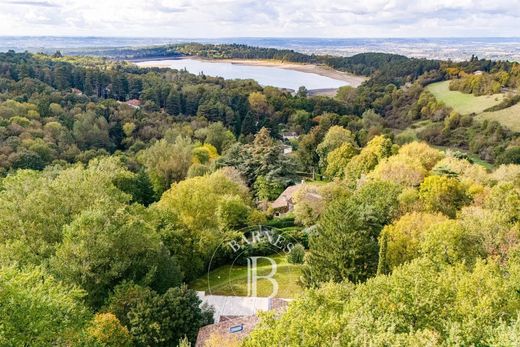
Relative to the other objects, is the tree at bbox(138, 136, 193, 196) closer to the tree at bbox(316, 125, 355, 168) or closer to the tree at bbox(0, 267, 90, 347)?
the tree at bbox(316, 125, 355, 168)

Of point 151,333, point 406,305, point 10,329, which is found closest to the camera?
point 10,329

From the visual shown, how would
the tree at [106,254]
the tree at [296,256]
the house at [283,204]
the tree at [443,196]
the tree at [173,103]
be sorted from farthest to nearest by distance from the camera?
the tree at [173,103] < the house at [283,204] < the tree at [443,196] < the tree at [296,256] < the tree at [106,254]

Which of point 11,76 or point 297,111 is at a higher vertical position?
point 11,76

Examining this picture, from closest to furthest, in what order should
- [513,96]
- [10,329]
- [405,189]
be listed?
[10,329] < [405,189] < [513,96]

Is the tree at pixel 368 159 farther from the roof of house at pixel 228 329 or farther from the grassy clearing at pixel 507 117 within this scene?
the grassy clearing at pixel 507 117

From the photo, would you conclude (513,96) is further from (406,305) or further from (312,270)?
(406,305)

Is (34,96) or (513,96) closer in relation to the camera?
(34,96)

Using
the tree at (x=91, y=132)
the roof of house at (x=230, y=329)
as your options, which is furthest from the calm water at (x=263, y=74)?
the roof of house at (x=230, y=329)

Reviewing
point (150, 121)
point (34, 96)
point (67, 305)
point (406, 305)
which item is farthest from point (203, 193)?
point (34, 96)
